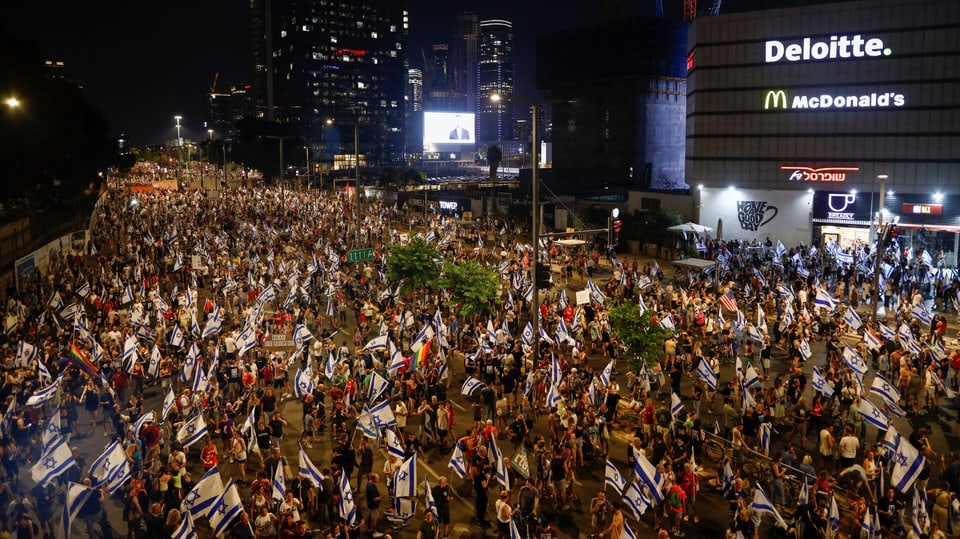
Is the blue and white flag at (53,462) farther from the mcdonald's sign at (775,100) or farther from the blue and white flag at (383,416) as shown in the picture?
the mcdonald's sign at (775,100)

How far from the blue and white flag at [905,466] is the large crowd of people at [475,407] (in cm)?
6

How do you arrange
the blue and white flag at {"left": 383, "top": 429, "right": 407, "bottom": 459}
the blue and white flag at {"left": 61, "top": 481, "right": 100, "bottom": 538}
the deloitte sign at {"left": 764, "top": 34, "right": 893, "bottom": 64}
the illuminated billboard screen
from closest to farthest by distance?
the blue and white flag at {"left": 61, "top": 481, "right": 100, "bottom": 538} → the blue and white flag at {"left": 383, "top": 429, "right": 407, "bottom": 459} → the deloitte sign at {"left": 764, "top": 34, "right": 893, "bottom": 64} → the illuminated billboard screen

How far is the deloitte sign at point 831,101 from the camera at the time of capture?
49.3 meters

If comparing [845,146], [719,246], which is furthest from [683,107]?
[719,246]

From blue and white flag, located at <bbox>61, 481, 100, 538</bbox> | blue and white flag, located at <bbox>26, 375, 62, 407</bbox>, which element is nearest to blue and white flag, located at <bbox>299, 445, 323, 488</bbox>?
blue and white flag, located at <bbox>61, 481, 100, 538</bbox>

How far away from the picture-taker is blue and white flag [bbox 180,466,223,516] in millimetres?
13742

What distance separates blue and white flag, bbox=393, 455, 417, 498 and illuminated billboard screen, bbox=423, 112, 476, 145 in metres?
111

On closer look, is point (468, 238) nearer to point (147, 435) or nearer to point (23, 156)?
point (23, 156)

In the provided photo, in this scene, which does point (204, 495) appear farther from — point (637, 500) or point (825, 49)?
point (825, 49)

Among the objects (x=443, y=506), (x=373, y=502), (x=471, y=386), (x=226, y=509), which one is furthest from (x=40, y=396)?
(x=443, y=506)

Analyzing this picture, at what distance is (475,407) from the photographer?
63.5 feet

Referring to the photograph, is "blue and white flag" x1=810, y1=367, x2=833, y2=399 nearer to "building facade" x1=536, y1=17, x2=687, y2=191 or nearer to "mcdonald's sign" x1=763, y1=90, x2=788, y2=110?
"mcdonald's sign" x1=763, y1=90, x2=788, y2=110

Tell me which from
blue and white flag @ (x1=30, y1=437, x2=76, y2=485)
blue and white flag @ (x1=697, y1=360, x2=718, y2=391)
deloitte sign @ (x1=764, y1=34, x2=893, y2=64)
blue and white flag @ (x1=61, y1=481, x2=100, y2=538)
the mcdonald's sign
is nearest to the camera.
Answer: blue and white flag @ (x1=61, y1=481, x2=100, y2=538)

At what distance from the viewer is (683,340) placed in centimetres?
2523
